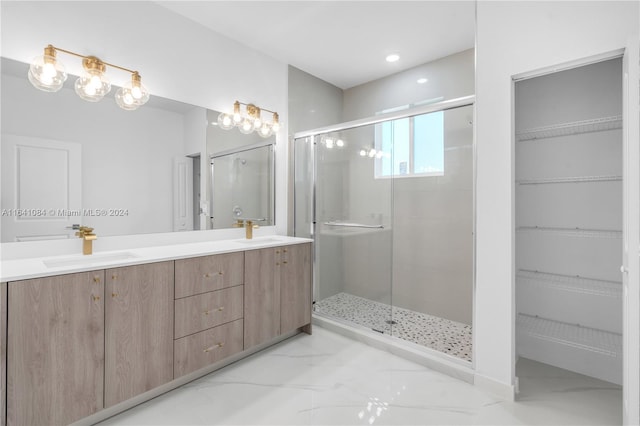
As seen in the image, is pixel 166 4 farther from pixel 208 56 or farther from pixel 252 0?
pixel 252 0

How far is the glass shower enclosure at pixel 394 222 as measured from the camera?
8.59ft

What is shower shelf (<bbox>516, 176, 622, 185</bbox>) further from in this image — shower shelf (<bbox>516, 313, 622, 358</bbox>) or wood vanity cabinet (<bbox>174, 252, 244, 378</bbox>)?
wood vanity cabinet (<bbox>174, 252, 244, 378</bbox>)

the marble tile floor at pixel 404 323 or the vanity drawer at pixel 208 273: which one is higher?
the vanity drawer at pixel 208 273

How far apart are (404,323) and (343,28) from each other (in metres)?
2.66

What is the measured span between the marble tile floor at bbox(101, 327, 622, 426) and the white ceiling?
8.70ft

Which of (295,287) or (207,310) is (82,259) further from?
(295,287)

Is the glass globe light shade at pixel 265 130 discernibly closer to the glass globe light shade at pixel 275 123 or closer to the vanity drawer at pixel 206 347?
the glass globe light shade at pixel 275 123

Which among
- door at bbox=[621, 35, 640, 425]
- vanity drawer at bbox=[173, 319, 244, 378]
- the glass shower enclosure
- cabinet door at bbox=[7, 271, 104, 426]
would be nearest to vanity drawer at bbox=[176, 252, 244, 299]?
vanity drawer at bbox=[173, 319, 244, 378]

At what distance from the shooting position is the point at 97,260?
5.83 ft

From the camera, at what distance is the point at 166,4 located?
2285 mm

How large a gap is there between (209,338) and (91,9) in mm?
2237

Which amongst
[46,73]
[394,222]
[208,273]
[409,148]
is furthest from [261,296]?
[46,73]

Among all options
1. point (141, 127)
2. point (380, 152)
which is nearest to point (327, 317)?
point (380, 152)

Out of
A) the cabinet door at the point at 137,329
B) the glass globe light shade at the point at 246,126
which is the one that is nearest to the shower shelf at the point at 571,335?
the cabinet door at the point at 137,329
